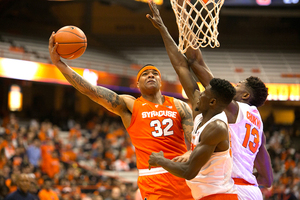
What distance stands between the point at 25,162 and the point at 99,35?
42.3 ft

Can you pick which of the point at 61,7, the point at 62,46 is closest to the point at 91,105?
the point at 61,7

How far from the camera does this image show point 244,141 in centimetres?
326

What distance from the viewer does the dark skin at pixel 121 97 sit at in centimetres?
380

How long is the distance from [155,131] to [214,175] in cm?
109

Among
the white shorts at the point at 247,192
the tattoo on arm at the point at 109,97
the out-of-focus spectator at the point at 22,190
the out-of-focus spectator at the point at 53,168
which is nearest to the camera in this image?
the white shorts at the point at 247,192

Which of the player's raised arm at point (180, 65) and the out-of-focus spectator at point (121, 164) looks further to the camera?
the out-of-focus spectator at point (121, 164)

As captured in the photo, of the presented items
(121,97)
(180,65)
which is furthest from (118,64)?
(180,65)

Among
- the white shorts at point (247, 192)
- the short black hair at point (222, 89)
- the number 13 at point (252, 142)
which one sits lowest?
the white shorts at point (247, 192)

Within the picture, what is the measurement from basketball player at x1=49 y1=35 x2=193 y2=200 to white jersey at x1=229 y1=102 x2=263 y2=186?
0.63m

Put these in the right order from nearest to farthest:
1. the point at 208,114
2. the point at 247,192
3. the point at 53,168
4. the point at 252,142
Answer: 1. the point at 208,114
2. the point at 247,192
3. the point at 252,142
4. the point at 53,168

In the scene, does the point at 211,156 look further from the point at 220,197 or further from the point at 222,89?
the point at 222,89

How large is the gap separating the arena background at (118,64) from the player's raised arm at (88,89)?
790 centimetres

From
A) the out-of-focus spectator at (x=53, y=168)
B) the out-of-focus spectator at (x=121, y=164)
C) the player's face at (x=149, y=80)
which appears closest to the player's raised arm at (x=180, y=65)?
the player's face at (x=149, y=80)

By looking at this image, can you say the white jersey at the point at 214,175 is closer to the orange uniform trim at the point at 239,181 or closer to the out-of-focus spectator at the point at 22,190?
the orange uniform trim at the point at 239,181
